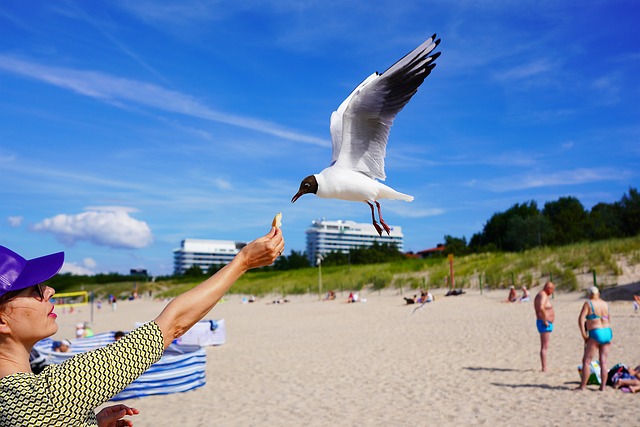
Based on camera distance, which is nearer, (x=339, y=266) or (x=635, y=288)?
(x=635, y=288)

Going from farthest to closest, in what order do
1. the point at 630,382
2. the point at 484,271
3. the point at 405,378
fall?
the point at 484,271 → the point at 405,378 → the point at 630,382

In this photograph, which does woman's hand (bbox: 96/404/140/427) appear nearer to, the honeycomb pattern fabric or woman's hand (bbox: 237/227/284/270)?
the honeycomb pattern fabric

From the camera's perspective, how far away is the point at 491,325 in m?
19.2

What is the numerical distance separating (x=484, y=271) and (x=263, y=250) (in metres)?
31.1

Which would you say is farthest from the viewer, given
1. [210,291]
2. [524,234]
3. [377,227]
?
[524,234]

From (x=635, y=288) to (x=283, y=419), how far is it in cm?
1930

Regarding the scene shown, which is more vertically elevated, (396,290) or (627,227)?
(627,227)

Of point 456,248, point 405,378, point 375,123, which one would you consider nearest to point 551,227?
point 456,248

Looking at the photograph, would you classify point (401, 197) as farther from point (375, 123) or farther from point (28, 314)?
point (28, 314)

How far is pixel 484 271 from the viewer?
31.3 m

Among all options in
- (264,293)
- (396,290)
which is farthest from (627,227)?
(264,293)

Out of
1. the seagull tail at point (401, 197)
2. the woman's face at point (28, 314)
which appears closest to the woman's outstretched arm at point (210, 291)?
the woman's face at point (28, 314)

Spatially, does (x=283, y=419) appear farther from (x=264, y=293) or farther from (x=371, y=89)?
(x=264, y=293)

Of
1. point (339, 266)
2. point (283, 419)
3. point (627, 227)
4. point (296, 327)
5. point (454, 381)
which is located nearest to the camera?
point (283, 419)
